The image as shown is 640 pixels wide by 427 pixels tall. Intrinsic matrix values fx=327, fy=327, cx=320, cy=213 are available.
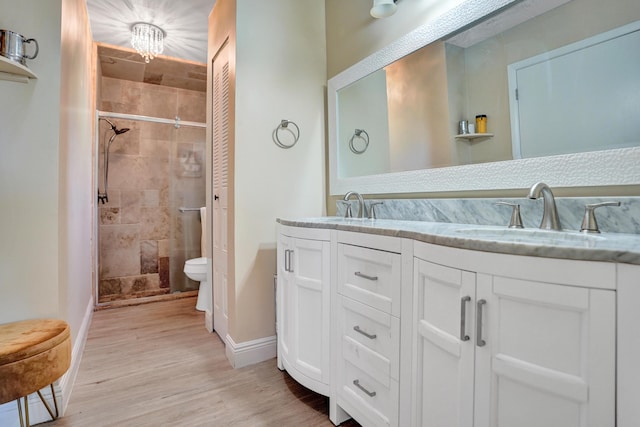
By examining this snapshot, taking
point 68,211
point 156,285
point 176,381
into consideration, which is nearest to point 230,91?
point 68,211

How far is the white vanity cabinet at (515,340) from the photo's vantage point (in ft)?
2.21

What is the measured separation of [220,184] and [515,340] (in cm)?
215

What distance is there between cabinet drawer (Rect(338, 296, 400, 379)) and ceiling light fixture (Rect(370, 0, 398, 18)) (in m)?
1.50

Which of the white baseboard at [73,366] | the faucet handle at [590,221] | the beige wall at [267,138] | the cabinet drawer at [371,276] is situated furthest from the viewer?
the beige wall at [267,138]

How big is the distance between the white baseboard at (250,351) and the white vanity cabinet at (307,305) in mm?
401

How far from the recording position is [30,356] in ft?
4.18

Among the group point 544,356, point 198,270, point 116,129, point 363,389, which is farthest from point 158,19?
A: point 544,356

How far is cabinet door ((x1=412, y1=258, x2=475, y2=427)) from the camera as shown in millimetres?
882

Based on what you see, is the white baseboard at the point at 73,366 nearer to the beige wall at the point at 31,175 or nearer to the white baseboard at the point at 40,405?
the white baseboard at the point at 40,405

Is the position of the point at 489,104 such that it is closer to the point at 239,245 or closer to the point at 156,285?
the point at 239,245

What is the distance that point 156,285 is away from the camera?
3.80 metres

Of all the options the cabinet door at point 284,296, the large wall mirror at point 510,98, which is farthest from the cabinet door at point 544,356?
the cabinet door at point 284,296

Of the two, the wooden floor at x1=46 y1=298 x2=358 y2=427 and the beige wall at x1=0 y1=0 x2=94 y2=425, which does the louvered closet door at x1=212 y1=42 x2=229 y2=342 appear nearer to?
the wooden floor at x1=46 y1=298 x2=358 y2=427

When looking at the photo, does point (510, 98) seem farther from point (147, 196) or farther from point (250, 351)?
point (147, 196)
